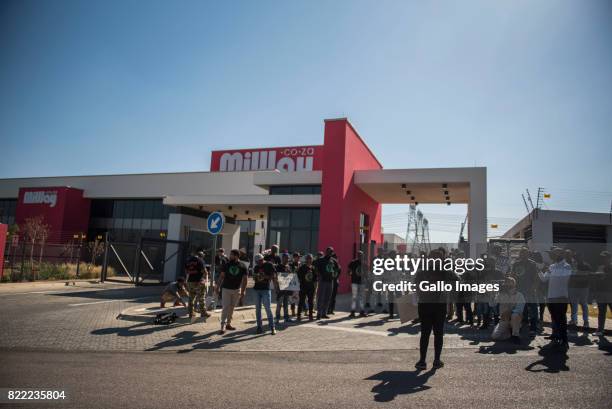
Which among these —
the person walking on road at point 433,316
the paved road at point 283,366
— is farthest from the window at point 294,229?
the person walking on road at point 433,316

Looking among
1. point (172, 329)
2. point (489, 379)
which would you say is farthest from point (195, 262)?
point (489, 379)

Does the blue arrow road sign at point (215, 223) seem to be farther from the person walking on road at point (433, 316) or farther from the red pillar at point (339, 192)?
the red pillar at point (339, 192)

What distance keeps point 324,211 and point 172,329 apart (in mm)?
10138

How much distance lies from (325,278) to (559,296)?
18.5ft

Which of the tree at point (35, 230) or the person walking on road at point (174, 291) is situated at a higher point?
the tree at point (35, 230)

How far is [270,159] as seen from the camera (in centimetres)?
4856

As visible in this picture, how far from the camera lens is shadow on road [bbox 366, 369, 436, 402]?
16.4 feet

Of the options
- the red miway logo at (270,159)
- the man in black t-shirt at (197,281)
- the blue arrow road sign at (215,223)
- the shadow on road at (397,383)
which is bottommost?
the shadow on road at (397,383)

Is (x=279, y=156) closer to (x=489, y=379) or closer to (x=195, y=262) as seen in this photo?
(x=195, y=262)

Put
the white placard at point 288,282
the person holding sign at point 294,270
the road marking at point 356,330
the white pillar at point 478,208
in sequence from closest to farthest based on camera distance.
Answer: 1. the road marking at point 356,330
2. the white placard at point 288,282
3. the person holding sign at point 294,270
4. the white pillar at point 478,208

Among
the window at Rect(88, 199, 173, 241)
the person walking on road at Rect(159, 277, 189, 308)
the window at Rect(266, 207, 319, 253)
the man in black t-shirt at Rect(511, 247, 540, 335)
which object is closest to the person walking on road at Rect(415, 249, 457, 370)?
the man in black t-shirt at Rect(511, 247, 540, 335)

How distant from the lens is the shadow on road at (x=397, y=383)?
498cm

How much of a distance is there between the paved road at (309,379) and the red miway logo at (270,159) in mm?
38723

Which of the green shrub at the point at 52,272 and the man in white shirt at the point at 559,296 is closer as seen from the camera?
the man in white shirt at the point at 559,296
